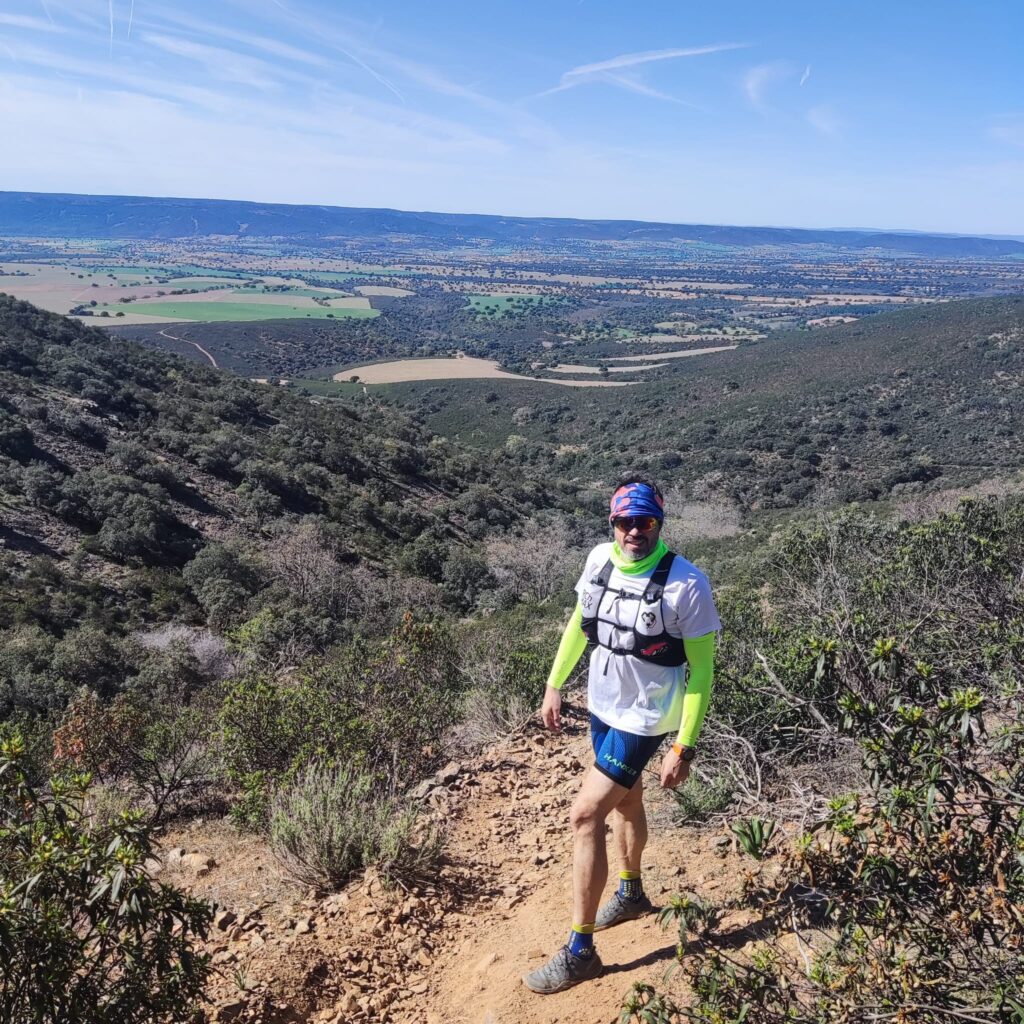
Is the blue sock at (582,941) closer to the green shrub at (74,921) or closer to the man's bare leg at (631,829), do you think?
the man's bare leg at (631,829)

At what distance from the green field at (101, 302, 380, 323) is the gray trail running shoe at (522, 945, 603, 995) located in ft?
307

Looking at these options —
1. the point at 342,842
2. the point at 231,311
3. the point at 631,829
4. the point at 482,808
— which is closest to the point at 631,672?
the point at 631,829

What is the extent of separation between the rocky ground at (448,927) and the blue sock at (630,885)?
0.37 feet

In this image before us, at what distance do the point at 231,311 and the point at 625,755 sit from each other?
342 ft

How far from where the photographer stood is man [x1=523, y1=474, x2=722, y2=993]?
2449mm

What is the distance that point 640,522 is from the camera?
2465 millimetres

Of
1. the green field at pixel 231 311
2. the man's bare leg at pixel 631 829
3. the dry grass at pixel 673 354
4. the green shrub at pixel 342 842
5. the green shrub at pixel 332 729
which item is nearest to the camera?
the man's bare leg at pixel 631 829

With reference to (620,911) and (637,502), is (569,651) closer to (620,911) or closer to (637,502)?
(637,502)

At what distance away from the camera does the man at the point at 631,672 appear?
96.4 inches

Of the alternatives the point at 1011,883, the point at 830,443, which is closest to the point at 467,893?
→ the point at 1011,883

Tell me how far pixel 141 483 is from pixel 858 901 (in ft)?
63.2

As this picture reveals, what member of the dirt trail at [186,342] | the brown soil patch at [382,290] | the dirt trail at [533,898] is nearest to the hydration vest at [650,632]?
the dirt trail at [533,898]

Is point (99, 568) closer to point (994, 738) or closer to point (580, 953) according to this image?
point (580, 953)

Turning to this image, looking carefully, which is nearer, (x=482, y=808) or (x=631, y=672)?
(x=631, y=672)
